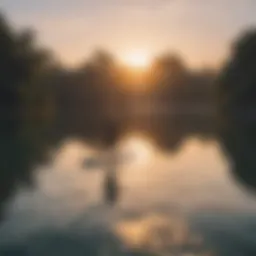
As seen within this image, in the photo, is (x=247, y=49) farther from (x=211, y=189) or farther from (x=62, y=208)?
(x=62, y=208)

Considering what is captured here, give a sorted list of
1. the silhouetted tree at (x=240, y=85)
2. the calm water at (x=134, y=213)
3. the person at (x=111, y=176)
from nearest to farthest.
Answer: the calm water at (x=134, y=213), the person at (x=111, y=176), the silhouetted tree at (x=240, y=85)

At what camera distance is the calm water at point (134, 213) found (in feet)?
17.5

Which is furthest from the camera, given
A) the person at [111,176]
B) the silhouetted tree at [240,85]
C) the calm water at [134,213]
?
the silhouetted tree at [240,85]

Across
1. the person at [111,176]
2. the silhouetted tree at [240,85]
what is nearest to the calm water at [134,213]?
the person at [111,176]

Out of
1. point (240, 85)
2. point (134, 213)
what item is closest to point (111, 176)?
point (134, 213)

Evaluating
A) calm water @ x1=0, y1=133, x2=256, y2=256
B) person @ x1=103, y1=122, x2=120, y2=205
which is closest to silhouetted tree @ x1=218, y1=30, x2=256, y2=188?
person @ x1=103, y1=122, x2=120, y2=205

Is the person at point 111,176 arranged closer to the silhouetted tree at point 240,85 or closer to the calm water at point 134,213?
the calm water at point 134,213

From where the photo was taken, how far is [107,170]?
10.3 metres

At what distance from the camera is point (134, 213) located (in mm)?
6805

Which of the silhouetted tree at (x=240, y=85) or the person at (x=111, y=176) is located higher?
the silhouetted tree at (x=240, y=85)

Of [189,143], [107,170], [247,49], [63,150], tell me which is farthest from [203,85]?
[107,170]

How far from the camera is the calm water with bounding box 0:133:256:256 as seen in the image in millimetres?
5344

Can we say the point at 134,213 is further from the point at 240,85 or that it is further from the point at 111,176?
the point at 240,85

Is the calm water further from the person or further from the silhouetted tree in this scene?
the silhouetted tree
